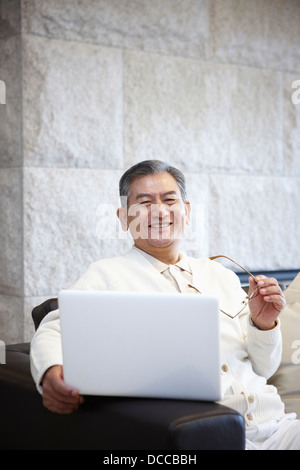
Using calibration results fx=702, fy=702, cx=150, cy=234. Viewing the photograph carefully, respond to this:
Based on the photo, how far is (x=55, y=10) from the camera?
2852 millimetres

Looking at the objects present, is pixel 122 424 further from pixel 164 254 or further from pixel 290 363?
pixel 290 363

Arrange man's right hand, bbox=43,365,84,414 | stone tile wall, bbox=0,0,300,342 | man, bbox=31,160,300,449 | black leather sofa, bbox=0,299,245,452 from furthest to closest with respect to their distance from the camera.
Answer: stone tile wall, bbox=0,0,300,342 → man, bbox=31,160,300,449 → man's right hand, bbox=43,365,84,414 → black leather sofa, bbox=0,299,245,452

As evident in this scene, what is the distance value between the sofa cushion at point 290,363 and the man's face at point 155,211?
481mm

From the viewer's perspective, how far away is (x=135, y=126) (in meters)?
3.11

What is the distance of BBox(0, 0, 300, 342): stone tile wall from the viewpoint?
9.30 feet

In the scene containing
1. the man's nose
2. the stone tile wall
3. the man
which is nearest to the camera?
the man

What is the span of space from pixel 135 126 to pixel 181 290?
121cm

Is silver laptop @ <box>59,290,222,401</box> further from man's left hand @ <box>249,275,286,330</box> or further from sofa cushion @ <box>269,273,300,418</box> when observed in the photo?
sofa cushion @ <box>269,273,300,418</box>

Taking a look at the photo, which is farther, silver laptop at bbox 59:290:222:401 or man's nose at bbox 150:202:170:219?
man's nose at bbox 150:202:170:219

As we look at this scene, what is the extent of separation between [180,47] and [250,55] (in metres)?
0.45

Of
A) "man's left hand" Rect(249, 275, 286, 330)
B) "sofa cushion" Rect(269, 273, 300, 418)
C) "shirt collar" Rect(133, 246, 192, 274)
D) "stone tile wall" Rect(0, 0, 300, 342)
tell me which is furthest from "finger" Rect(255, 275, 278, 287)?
"stone tile wall" Rect(0, 0, 300, 342)

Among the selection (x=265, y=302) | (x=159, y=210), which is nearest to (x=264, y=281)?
(x=265, y=302)

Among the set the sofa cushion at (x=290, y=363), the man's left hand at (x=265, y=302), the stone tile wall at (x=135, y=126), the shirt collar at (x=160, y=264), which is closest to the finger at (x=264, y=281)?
the man's left hand at (x=265, y=302)
